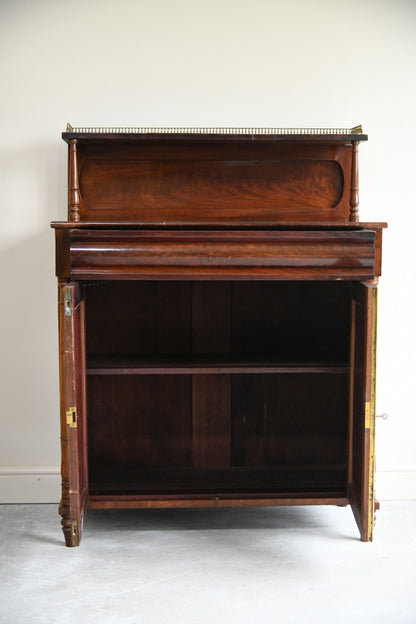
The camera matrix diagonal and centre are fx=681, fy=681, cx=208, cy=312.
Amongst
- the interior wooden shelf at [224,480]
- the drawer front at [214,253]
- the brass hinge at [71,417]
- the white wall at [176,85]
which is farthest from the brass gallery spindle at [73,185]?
the interior wooden shelf at [224,480]

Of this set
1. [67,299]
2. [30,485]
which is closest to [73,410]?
[67,299]

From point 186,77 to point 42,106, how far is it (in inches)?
26.0

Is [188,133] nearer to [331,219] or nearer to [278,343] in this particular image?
[331,219]

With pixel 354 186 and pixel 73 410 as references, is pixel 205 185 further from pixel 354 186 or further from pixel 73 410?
pixel 73 410

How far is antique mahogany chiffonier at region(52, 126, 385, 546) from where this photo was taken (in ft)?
9.16

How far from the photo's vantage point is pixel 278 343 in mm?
3100

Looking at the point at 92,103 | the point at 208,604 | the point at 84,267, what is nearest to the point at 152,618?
the point at 208,604

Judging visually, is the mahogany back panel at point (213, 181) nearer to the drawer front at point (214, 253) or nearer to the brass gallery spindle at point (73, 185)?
the brass gallery spindle at point (73, 185)

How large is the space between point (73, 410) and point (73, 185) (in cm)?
101

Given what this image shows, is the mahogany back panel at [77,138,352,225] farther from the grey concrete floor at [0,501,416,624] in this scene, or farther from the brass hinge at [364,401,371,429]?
the grey concrete floor at [0,501,416,624]

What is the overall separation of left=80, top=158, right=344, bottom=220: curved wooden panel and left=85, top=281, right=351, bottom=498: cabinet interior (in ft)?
1.14

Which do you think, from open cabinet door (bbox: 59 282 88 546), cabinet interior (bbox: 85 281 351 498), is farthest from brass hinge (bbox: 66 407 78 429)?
cabinet interior (bbox: 85 281 351 498)

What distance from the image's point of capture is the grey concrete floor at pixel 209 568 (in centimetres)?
219

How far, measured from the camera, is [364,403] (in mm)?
2533
